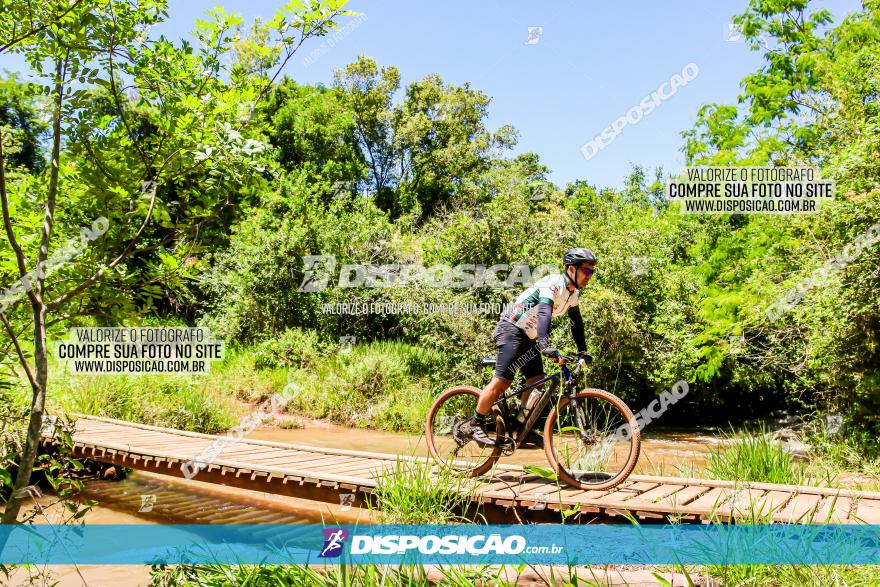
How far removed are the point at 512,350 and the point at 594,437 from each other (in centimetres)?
93

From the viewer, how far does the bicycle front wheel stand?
184 inches

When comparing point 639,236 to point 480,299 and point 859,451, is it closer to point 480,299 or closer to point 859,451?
point 480,299

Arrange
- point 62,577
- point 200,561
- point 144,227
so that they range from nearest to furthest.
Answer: point 144,227
point 200,561
point 62,577

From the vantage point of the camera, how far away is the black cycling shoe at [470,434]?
5.21 m

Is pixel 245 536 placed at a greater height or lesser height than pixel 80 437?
lesser

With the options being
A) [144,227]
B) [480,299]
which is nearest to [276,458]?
[144,227]

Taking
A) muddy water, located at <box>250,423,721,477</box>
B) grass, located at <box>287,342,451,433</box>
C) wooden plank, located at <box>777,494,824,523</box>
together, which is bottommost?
muddy water, located at <box>250,423,721,477</box>

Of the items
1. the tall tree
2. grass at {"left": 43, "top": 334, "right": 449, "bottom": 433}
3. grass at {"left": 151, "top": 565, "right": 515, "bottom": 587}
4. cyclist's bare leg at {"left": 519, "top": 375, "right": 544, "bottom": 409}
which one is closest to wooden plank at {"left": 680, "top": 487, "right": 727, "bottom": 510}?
cyclist's bare leg at {"left": 519, "top": 375, "right": 544, "bottom": 409}

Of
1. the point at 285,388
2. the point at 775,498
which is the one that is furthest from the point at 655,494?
the point at 285,388

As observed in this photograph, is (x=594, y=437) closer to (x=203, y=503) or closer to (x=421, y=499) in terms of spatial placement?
(x=421, y=499)

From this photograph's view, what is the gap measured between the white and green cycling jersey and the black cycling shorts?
0.06 m

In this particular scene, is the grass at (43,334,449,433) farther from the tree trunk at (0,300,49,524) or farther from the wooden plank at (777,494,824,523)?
the wooden plank at (777,494,824,523)

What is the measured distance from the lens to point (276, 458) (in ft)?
22.6

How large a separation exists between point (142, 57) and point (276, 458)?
4.83 meters
